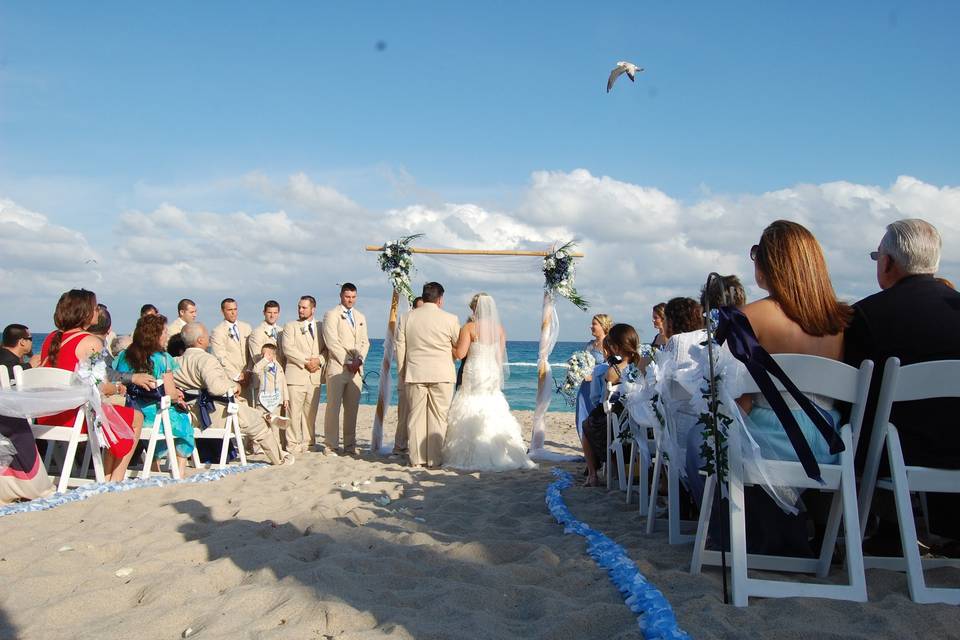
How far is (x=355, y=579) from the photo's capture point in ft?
11.5

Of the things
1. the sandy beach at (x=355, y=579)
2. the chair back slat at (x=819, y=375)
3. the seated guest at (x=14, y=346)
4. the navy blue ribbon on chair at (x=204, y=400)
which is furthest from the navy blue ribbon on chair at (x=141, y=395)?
the chair back slat at (x=819, y=375)

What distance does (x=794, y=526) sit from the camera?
3549 millimetres

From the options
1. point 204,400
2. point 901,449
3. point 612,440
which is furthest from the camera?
point 204,400

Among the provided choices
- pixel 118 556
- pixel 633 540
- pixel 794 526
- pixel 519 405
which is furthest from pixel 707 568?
pixel 519 405

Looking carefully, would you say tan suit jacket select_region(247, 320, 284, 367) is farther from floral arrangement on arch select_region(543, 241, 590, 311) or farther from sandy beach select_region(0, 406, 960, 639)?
sandy beach select_region(0, 406, 960, 639)

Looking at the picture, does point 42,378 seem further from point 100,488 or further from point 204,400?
point 204,400

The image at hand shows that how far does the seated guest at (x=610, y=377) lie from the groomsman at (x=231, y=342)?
17.0 ft

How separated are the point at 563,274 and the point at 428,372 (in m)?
2.50

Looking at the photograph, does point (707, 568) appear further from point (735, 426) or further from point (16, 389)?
point (16, 389)

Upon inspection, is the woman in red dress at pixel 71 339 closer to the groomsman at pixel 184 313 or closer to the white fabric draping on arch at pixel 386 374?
the groomsman at pixel 184 313

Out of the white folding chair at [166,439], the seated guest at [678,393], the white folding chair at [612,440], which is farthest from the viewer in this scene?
the white folding chair at [166,439]

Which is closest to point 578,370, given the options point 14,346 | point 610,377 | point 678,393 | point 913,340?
point 610,377

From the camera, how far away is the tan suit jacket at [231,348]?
409 inches

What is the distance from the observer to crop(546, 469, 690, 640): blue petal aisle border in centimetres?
275
